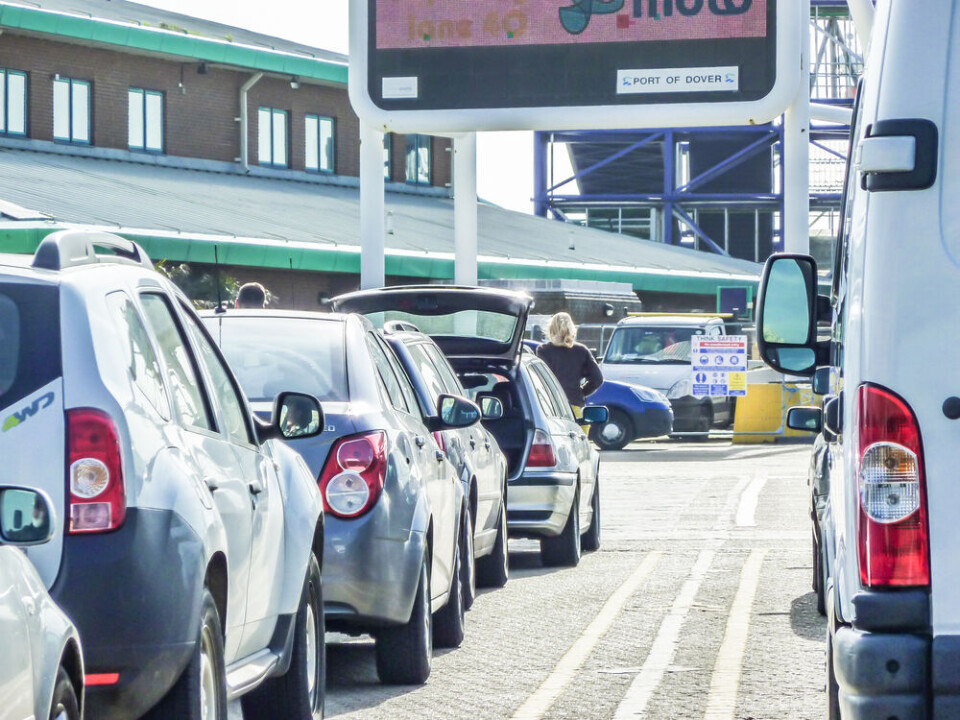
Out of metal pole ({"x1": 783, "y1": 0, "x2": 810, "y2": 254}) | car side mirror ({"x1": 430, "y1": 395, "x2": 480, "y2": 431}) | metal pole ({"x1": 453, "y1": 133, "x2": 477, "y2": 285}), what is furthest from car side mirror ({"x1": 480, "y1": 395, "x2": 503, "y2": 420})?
metal pole ({"x1": 453, "y1": 133, "x2": 477, "y2": 285})

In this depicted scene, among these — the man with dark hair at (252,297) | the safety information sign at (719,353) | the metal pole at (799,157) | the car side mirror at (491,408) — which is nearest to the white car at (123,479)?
the car side mirror at (491,408)

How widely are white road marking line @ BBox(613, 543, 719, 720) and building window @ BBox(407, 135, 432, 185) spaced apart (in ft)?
123

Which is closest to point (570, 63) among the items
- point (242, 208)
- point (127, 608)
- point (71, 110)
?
point (127, 608)

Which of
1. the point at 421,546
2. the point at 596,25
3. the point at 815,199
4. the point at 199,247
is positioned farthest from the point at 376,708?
the point at 815,199

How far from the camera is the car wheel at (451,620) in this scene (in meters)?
9.03

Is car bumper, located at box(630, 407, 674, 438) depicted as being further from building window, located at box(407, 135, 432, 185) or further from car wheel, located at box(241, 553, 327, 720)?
building window, located at box(407, 135, 432, 185)

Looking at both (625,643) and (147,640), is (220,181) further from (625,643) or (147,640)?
(147,640)

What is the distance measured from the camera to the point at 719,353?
30.3m

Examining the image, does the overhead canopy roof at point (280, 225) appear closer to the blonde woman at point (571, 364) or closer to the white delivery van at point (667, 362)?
the white delivery van at point (667, 362)

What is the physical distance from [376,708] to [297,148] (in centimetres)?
3836

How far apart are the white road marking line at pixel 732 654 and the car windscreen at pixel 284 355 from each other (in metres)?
2.05

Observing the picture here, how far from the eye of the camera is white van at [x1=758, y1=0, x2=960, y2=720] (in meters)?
4.39

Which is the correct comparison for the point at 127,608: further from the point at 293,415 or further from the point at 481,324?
the point at 481,324

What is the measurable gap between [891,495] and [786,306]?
162 centimetres
